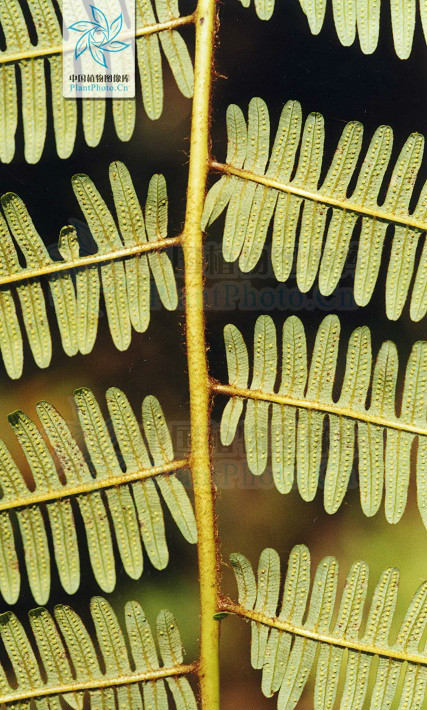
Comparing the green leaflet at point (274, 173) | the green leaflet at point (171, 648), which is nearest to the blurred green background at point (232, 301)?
the green leaflet at point (274, 173)

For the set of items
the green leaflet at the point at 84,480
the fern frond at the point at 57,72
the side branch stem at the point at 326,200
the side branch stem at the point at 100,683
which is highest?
the fern frond at the point at 57,72

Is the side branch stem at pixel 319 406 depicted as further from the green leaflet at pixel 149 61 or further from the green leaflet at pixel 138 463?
the green leaflet at pixel 149 61

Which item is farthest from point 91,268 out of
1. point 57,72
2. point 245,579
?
point 245,579

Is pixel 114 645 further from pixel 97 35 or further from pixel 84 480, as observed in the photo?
pixel 97 35

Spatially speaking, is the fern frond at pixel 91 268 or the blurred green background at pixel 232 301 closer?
the fern frond at pixel 91 268

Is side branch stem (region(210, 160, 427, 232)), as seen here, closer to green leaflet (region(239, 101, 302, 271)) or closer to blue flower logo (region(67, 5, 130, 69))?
green leaflet (region(239, 101, 302, 271))

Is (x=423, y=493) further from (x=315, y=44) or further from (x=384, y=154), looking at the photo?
(x=315, y=44)

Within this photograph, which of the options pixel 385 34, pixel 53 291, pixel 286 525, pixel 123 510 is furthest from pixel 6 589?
pixel 385 34
